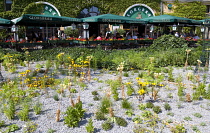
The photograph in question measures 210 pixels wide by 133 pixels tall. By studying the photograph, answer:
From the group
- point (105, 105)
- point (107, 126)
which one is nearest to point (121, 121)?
point (107, 126)

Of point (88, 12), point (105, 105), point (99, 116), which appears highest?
point (88, 12)

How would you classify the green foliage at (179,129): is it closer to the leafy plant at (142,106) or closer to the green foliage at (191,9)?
the leafy plant at (142,106)

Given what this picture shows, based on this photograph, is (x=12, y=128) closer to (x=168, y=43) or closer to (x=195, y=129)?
(x=195, y=129)

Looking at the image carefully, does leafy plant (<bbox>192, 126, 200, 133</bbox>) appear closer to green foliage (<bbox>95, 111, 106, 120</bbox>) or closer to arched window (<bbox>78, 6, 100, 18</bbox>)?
green foliage (<bbox>95, 111, 106, 120</bbox>)

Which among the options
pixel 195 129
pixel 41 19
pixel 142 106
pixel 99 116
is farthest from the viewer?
pixel 41 19

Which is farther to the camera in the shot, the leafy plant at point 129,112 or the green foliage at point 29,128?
the leafy plant at point 129,112

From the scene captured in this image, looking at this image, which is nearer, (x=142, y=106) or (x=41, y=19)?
(x=142, y=106)

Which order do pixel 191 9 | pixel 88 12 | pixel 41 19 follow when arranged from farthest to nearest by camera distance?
pixel 191 9, pixel 88 12, pixel 41 19

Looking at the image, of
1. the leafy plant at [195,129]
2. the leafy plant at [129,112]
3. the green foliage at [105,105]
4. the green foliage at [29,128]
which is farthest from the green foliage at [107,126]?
the leafy plant at [195,129]

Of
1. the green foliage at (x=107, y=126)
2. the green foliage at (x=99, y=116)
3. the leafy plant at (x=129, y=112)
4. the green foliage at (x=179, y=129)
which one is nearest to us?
the green foliage at (x=179, y=129)

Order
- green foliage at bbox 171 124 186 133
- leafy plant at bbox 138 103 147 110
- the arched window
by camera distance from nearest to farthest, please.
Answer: green foliage at bbox 171 124 186 133 < leafy plant at bbox 138 103 147 110 < the arched window

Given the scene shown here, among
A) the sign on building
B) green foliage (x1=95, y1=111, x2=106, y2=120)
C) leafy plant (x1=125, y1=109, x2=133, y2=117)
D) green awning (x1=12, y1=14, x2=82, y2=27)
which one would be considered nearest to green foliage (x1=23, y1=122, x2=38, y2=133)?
green foliage (x1=95, y1=111, x2=106, y2=120)

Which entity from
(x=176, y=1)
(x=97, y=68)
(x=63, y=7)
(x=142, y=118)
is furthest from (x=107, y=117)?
(x=176, y=1)

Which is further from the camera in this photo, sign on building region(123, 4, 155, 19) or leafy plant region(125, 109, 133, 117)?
sign on building region(123, 4, 155, 19)
